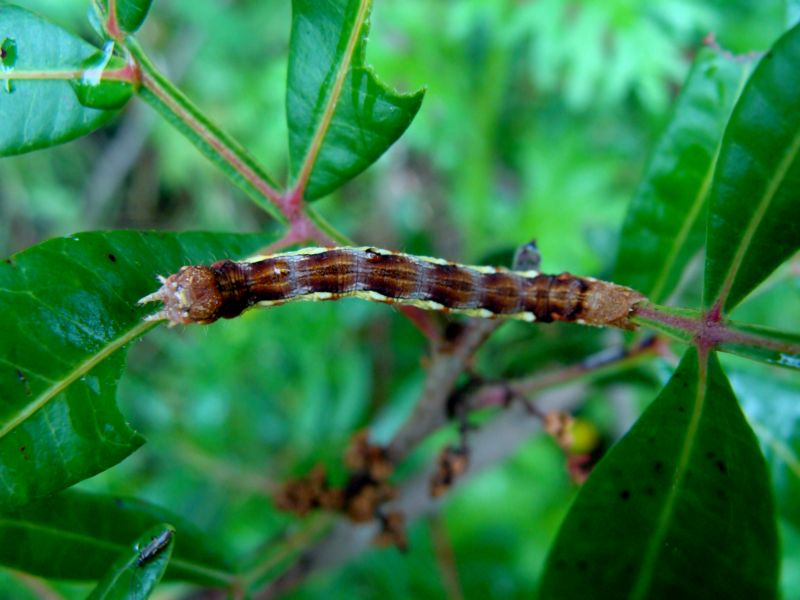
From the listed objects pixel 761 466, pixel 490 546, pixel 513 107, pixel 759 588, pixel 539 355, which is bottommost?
pixel 759 588

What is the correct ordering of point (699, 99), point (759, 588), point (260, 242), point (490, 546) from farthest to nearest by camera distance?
point (490, 546)
point (699, 99)
point (260, 242)
point (759, 588)

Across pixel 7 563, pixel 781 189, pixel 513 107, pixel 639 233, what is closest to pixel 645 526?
pixel 781 189

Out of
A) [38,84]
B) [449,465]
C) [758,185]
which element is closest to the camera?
[758,185]

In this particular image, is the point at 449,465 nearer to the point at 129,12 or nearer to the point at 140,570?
the point at 140,570

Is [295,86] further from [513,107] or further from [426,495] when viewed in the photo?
[513,107]

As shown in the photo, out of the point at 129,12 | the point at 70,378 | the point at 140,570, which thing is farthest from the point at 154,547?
the point at 129,12

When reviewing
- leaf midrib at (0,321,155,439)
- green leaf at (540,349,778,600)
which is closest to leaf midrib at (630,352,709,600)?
green leaf at (540,349,778,600)

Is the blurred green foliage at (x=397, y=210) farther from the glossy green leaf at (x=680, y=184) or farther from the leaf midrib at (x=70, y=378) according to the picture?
the leaf midrib at (x=70, y=378)

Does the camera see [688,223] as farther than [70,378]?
Yes
